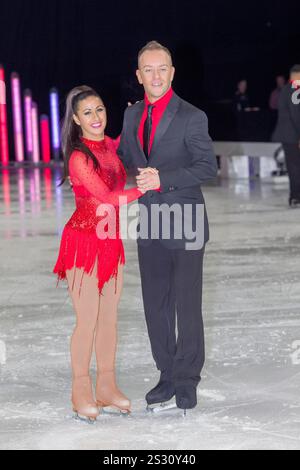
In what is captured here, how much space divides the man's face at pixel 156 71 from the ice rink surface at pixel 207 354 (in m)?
1.12

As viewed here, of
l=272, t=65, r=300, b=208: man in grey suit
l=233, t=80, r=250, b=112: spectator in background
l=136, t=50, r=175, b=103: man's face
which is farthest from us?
l=233, t=80, r=250, b=112: spectator in background

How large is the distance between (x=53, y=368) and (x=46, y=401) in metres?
0.48

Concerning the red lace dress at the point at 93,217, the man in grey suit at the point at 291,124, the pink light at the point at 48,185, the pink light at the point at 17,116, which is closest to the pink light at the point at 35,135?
the pink light at the point at 17,116

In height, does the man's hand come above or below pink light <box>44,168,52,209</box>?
above

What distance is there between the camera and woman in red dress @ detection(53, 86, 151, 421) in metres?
3.40

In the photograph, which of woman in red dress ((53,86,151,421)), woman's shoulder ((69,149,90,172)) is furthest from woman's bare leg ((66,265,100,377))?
woman's shoulder ((69,149,90,172))

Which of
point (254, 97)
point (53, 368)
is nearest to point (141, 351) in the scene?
point (53, 368)

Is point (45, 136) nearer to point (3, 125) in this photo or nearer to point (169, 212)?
point (3, 125)

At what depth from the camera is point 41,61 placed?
1844 centimetres

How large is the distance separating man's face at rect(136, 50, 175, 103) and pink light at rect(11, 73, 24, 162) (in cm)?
1495

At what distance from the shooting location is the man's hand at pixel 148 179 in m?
3.32

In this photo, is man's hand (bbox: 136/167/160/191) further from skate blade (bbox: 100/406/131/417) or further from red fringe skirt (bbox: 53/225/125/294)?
skate blade (bbox: 100/406/131/417)

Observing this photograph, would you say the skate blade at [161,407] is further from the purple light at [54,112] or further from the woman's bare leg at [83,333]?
the purple light at [54,112]

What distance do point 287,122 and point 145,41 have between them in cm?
866
